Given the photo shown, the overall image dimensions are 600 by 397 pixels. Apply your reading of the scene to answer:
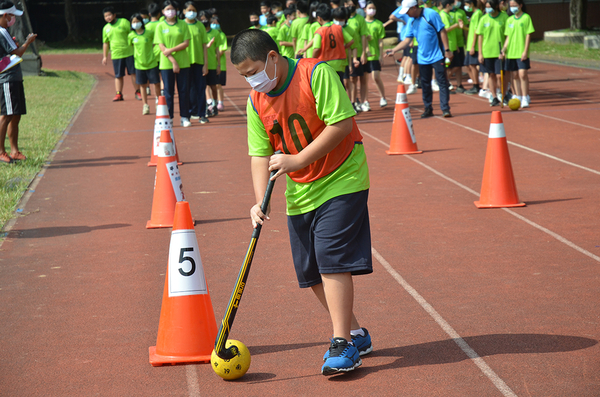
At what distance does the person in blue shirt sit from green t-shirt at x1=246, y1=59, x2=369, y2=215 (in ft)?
31.9

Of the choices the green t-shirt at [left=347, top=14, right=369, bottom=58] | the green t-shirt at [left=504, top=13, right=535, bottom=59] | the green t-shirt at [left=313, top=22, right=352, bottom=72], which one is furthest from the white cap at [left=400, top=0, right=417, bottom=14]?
the green t-shirt at [left=504, top=13, right=535, bottom=59]

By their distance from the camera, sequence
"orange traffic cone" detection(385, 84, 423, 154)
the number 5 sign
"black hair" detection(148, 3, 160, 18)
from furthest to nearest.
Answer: "black hair" detection(148, 3, 160, 18) → "orange traffic cone" detection(385, 84, 423, 154) → the number 5 sign

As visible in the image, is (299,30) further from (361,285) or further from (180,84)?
(361,285)

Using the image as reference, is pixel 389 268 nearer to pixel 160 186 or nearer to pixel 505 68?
pixel 160 186

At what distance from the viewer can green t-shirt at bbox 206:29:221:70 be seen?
14.7m

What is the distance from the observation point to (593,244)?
6156mm

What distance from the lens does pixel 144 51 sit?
1562 centimetres

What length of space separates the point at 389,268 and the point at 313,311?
1063mm

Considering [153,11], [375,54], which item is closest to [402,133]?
[375,54]

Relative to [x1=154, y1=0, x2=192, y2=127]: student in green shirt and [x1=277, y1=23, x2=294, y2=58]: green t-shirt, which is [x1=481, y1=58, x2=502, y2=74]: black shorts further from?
[x1=154, y1=0, x2=192, y2=127]: student in green shirt

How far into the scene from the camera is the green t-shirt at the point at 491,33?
1513 cm

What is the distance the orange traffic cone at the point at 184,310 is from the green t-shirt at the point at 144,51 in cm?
1186

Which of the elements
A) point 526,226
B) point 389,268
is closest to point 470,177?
point 526,226

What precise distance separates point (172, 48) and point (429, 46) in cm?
459
